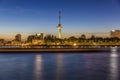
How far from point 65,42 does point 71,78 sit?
380ft

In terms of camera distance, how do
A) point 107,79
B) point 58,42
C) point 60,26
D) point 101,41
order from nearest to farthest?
point 107,79 → point 60,26 → point 58,42 → point 101,41

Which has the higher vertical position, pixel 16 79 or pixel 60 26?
pixel 60 26

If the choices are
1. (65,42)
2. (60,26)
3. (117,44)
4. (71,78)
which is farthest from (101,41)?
(71,78)

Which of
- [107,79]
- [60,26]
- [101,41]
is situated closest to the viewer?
[107,79]

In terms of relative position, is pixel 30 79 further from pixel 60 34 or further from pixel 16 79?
pixel 60 34

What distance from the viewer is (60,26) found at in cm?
11844

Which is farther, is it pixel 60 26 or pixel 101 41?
pixel 101 41

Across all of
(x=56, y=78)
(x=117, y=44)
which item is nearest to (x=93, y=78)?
(x=56, y=78)

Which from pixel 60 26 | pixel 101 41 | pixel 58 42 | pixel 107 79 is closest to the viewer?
pixel 107 79

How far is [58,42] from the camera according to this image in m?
129

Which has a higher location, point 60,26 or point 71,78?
point 60,26

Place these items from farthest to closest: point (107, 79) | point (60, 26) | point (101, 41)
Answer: point (101, 41) < point (60, 26) < point (107, 79)

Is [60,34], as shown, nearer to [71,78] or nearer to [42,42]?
[42,42]

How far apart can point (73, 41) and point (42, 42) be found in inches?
649
